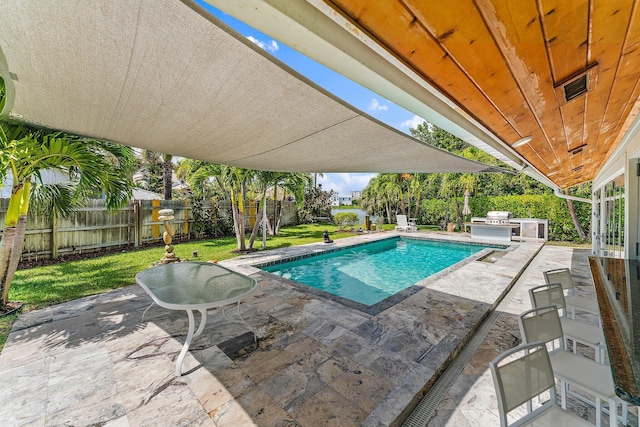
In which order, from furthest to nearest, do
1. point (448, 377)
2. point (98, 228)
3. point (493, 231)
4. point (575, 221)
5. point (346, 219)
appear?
1. point (346, 219)
2. point (493, 231)
3. point (575, 221)
4. point (98, 228)
5. point (448, 377)

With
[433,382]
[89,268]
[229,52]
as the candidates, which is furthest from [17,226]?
[433,382]

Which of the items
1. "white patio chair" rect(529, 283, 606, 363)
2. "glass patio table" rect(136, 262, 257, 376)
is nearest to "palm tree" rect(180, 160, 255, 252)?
"glass patio table" rect(136, 262, 257, 376)

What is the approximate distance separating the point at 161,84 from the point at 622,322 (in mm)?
3831

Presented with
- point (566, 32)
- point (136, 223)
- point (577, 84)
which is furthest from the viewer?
point (136, 223)

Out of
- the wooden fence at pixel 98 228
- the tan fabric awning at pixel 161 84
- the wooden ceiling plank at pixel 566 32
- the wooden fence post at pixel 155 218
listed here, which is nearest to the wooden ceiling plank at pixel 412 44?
the wooden ceiling plank at pixel 566 32

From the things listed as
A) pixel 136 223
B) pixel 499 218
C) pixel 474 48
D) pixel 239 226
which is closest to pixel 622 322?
pixel 474 48

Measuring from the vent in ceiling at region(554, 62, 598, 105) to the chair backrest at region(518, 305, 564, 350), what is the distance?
1.71 meters

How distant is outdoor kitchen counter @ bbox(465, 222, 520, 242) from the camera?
1242cm

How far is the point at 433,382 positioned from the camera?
2.77 metres

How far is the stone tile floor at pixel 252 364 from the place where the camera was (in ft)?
7.56

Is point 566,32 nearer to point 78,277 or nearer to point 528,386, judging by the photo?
point 528,386

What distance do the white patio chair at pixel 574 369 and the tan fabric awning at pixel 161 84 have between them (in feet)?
7.29

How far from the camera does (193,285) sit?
361cm

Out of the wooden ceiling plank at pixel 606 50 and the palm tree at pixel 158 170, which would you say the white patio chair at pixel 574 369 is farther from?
the palm tree at pixel 158 170
